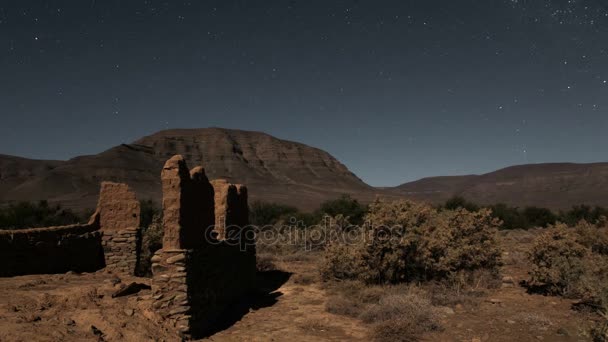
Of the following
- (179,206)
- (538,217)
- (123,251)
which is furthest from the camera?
(538,217)

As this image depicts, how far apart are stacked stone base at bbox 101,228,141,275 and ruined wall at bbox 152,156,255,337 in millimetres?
3023

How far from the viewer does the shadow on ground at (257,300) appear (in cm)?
852

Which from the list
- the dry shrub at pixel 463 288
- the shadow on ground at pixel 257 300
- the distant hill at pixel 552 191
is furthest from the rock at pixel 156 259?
the distant hill at pixel 552 191

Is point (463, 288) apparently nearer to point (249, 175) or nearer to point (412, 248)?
point (412, 248)

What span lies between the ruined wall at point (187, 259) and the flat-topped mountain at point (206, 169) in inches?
1923

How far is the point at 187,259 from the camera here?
7.22 m

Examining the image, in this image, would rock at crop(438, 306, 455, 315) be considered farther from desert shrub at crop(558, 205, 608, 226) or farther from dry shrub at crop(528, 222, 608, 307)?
desert shrub at crop(558, 205, 608, 226)

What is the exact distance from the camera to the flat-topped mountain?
230ft

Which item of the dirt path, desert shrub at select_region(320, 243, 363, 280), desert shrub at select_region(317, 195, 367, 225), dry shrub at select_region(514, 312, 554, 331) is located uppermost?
desert shrub at select_region(317, 195, 367, 225)

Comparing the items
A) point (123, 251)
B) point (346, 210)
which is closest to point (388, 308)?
point (123, 251)

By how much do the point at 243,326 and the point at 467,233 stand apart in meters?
7.33

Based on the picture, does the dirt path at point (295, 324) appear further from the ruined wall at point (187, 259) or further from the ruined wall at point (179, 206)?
the ruined wall at point (179, 206)

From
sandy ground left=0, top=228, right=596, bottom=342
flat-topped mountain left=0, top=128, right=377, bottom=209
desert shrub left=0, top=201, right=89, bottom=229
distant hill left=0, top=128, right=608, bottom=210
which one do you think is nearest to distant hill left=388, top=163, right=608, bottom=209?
distant hill left=0, top=128, right=608, bottom=210

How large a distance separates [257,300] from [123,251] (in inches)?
153
